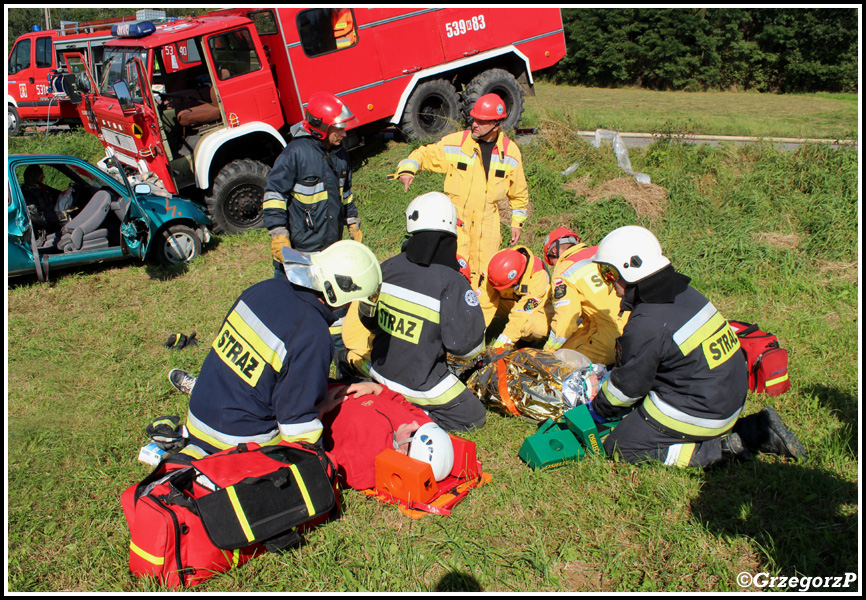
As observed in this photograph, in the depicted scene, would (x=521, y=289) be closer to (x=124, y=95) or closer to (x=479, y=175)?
(x=479, y=175)

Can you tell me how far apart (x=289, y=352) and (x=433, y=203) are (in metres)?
1.46

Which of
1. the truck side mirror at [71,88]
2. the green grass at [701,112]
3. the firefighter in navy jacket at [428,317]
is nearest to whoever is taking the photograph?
the firefighter in navy jacket at [428,317]

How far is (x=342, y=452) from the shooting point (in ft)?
11.0

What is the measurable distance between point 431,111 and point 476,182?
5.13m

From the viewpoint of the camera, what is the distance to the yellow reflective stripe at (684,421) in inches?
132

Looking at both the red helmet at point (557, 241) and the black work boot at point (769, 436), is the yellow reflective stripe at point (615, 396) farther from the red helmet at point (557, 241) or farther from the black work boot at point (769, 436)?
the red helmet at point (557, 241)

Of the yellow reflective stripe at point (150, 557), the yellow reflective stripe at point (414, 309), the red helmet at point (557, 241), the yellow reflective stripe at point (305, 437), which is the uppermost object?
the yellow reflective stripe at point (414, 309)

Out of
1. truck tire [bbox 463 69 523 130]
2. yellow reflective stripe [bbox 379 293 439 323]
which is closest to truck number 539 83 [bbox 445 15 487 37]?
truck tire [bbox 463 69 523 130]

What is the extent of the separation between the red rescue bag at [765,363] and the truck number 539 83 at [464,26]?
7563 mm

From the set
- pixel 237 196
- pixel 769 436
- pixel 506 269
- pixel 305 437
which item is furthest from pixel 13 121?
pixel 769 436

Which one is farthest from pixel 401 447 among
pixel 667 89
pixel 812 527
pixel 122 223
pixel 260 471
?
pixel 667 89

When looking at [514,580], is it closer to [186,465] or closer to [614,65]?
[186,465]

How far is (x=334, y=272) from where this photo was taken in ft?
9.31

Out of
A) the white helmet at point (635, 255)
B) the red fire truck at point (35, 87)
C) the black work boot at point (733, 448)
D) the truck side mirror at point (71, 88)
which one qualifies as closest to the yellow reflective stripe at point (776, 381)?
the black work boot at point (733, 448)
